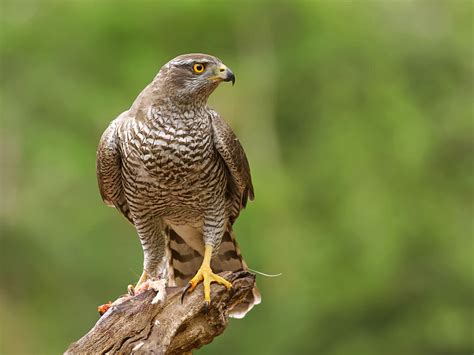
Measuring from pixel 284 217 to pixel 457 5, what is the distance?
5.26m

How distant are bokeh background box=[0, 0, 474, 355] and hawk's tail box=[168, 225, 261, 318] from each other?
7.40 m

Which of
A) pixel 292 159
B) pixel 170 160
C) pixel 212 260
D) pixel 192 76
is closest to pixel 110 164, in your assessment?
pixel 170 160

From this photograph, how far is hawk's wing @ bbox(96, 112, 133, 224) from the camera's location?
658 cm

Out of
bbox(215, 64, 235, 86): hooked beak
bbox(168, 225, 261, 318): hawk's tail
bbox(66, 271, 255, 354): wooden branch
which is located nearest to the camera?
bbox(66, 271, 255, 354): wooden branch

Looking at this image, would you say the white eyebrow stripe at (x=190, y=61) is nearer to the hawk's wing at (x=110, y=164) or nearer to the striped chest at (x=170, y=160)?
the striped chest at (x=170, y=160)

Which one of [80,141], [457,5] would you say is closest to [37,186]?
[80,141]

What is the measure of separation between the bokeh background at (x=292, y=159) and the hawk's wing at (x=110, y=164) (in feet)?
25.4

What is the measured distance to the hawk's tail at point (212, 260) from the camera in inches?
281

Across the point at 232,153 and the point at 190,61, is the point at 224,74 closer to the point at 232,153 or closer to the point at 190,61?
the point at 190,61

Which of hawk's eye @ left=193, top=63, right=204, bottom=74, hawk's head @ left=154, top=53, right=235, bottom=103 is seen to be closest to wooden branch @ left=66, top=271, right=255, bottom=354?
hawk's head @ left=154, top=53, right=235, bottom=103

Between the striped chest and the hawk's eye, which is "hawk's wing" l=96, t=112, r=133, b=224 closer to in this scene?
the striped chest

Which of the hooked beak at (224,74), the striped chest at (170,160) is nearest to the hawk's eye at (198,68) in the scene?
the hooked beak at (224,74)

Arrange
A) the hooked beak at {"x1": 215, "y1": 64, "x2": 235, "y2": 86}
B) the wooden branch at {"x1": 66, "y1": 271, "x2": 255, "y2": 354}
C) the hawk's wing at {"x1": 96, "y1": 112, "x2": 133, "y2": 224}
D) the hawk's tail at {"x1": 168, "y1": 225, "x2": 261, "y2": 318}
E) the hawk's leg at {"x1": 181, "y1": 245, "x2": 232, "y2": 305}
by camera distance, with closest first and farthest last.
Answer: the wooden branch at {"x1": 66, "y1": 271, "x2": 255, "y2": 354}
the hawk's leg at {"x1": 181, "y1": 245, "x2": 232, "y2": 305}
the hooked beak at {"x1": 215, "y1": 64, "x2": 235, "y2": 86}
the hawk's wing at {"x1": 96, "y1": 112, "x2": 133, "y2": 224}
the hawk's tail at {"x1": 168, "y1": 225, "x2": 261, "y2": 318}

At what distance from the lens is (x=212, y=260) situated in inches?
282
